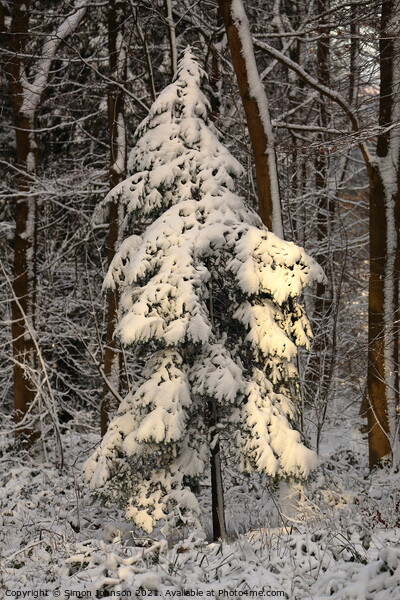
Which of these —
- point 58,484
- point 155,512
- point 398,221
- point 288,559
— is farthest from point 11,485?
point 398,221

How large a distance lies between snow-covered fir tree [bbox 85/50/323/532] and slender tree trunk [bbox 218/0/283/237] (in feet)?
4.83

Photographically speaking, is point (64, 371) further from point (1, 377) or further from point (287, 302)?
point (287, 302)

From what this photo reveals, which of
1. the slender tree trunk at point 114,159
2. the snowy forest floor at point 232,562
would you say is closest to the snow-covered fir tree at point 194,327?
the snowy forest floor at point 232,562

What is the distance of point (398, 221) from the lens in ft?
36.9

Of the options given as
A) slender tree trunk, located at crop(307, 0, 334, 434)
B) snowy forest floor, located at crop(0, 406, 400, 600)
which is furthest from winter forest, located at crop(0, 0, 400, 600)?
slender tree trunk, located at crop(307, 0, 334, 434)

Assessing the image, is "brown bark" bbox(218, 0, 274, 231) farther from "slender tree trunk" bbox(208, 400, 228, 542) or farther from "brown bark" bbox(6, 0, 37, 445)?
"brown bark" bbox(6, 0, 37, 445)

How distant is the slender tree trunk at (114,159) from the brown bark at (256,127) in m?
3.20

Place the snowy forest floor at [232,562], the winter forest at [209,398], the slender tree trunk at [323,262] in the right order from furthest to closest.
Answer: the slender tree trunk at [323,262] → the winter forest at [209,398] → the snowy forest floor at [232,562]

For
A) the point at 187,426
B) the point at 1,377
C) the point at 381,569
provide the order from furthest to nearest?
the point at 1,377, the point at 187,426, the point at 381,569

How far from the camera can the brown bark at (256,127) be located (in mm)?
10055

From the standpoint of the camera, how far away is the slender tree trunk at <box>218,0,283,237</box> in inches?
395

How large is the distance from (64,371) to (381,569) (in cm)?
1520

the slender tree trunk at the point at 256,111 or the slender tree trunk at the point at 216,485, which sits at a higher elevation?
the slender tree trunk at the point at 256,111

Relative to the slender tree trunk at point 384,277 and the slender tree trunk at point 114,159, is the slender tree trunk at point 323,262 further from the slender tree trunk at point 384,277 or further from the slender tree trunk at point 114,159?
the slender tree trunk at point 114,159
